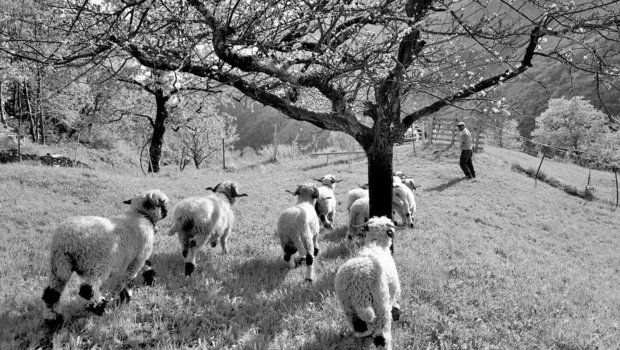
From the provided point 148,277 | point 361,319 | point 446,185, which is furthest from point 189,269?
point 446,185

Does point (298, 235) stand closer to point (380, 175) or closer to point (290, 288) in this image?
point (290, 288)

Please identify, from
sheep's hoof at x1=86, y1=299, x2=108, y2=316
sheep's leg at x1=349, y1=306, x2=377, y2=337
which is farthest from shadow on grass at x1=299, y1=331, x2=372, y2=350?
sheep's hoof at x1=86, y1=299, x2=108, y2=316

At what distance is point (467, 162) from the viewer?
20.5 metres

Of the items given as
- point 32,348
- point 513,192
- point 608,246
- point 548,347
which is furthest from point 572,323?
point 513,192

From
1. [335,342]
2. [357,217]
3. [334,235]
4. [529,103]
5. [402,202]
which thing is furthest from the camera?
[529,103]

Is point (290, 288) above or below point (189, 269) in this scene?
below

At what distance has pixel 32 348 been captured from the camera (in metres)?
3.89

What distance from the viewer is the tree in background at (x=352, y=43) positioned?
4.67m

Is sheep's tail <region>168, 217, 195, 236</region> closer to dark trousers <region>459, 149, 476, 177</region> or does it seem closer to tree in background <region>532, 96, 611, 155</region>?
dark trousers <region>459, 149, 476, 177</region>

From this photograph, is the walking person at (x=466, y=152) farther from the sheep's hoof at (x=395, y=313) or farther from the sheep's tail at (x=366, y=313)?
the sheep's tail at (x=366, y=313)

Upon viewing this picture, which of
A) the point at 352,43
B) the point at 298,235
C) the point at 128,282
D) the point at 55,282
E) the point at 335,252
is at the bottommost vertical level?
the point at 335,252

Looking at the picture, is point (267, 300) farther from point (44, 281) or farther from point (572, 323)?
point (572, 323)

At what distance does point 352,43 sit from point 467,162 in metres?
16.2

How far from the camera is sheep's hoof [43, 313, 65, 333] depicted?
429 cm
